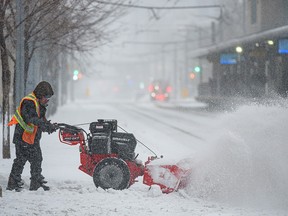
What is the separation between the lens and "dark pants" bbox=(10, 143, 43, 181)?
9.55 m

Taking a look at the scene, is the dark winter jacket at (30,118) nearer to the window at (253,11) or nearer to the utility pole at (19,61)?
the utility pole at (19,61)

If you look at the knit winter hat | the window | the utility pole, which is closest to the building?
the window

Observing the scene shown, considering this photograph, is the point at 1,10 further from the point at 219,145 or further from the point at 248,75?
the point at 248,75

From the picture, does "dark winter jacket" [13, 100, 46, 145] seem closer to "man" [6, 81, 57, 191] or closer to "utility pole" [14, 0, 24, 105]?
"man" [6, 81, 57, 191]

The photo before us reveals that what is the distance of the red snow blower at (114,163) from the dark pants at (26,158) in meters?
0.49

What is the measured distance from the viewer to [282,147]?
30.6ft

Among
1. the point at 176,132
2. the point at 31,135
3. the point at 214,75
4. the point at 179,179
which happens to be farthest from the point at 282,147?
the point at 214,75

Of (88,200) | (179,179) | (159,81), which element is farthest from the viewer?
(159,81)

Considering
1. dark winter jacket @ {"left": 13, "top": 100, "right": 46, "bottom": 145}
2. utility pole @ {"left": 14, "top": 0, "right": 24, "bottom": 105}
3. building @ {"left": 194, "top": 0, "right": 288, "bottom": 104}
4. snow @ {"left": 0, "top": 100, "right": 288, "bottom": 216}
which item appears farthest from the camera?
building @ {"left": 194, "top": 0, "right": 288, "bottom": 104}

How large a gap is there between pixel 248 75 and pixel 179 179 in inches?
1087

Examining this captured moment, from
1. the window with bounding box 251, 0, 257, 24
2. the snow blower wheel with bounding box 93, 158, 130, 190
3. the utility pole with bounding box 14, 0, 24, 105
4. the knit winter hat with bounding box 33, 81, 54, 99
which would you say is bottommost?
the snow blower wheel with bounding box 93, 158, 130, 190

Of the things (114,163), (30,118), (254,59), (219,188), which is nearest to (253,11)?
(254,59)

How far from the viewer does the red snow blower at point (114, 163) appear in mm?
9375

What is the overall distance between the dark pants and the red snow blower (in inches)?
19.3
